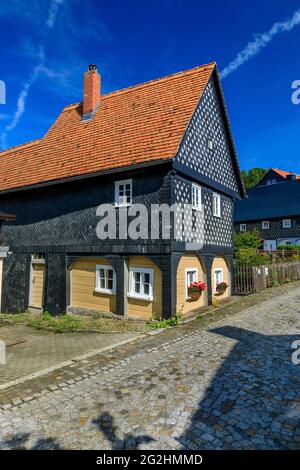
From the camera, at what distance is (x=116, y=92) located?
15492 mm

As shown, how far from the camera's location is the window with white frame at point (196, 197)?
1234 cm

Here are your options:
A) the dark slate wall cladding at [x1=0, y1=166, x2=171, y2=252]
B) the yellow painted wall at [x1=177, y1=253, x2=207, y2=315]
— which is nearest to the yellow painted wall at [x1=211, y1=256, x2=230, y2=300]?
the yellow painted wall at [x1=177, y1=253, x2=207, y2=315]

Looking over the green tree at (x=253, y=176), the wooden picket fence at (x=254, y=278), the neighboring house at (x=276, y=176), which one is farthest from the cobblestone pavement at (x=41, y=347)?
the green tree at (x=253, y=176)

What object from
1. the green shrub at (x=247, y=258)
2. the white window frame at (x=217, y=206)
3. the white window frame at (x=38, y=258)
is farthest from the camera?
the green shrub at (x=247, y=258)

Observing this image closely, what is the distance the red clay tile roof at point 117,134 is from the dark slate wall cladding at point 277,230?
93.6ft

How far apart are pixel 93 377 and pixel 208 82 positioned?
1242cm

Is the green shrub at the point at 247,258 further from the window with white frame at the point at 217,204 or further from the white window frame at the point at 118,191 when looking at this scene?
the white window frame at the point at 118,191

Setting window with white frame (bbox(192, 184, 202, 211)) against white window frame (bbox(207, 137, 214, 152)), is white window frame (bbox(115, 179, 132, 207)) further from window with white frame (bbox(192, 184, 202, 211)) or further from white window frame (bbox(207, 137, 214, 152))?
white window frame (bbox(207, 137, 214, 152))

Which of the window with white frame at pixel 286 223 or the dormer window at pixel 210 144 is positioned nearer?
the dormer window at pixel 210 144

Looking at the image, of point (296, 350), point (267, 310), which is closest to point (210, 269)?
point (267, 310)

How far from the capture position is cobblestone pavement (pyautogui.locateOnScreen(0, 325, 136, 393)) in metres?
6.95

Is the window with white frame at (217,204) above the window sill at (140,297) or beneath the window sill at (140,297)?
above

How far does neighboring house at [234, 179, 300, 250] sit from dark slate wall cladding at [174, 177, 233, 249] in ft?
79.2
